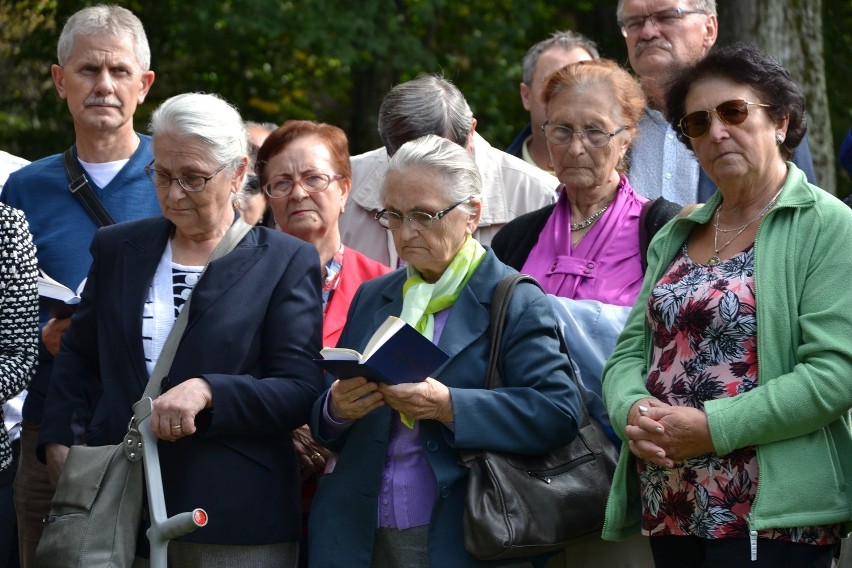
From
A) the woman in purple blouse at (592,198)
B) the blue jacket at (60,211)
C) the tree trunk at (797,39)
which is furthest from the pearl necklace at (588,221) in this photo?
the tree trunk at (797,39)

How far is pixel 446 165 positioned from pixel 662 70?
70.9 inches

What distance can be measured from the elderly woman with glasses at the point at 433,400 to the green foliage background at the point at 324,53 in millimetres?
7538

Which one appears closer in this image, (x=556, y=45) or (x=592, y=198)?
(x=592, y=198)

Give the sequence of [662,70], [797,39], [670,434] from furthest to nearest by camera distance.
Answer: [797,39] < [662,70] < [670,434]

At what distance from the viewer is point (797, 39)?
9000 mm

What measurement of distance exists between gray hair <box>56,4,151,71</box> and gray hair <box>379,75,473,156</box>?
3.94ft

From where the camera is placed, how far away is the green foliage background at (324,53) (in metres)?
11.6

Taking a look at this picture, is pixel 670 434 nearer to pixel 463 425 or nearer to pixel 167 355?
pixel 463 425

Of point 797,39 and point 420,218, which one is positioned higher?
point 797,39

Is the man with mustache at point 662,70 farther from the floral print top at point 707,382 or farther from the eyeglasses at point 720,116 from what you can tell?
the floral print top at point 707,382

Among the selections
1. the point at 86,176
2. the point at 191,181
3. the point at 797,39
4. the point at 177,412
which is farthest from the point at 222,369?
the point at 797,39

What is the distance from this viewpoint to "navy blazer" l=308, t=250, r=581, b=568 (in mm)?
3682

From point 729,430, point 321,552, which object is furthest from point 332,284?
point 729,430

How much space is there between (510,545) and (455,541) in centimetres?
18
